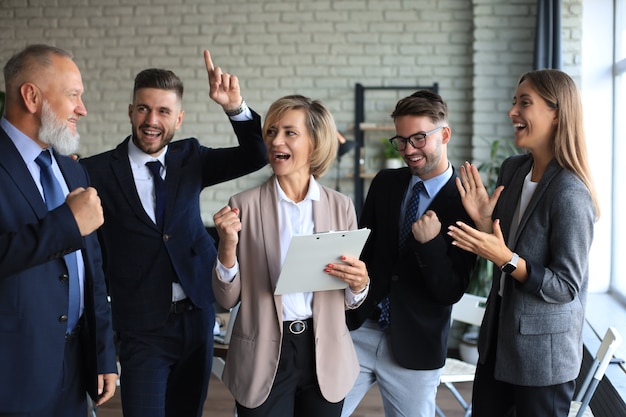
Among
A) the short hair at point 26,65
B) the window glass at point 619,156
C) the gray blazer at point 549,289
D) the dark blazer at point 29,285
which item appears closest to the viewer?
the dark blazer at point 29,285

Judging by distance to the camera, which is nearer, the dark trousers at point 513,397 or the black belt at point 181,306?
the dark trousers at point 513,397

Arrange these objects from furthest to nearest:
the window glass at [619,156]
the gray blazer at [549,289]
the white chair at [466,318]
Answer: the window glass at [619,156] < the white chair at [466,318] < the gray blazer at [549,289]

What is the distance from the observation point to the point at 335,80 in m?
5.79

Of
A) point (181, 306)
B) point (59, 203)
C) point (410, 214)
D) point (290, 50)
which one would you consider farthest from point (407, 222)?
point (290, 50)

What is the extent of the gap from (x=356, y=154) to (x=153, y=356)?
355 centimetres

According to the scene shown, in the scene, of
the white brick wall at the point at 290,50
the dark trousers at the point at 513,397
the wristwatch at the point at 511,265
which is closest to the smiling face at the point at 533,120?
the wristwatch at the point at 511,265

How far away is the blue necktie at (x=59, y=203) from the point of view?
1.97 meters

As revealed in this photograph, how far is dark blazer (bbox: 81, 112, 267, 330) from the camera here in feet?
8.32

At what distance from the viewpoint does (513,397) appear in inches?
88.2

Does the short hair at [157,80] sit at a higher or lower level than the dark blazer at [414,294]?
higher

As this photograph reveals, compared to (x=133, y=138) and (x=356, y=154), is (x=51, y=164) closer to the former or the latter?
(x=133, y=138)

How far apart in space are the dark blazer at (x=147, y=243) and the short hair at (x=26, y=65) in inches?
26.4

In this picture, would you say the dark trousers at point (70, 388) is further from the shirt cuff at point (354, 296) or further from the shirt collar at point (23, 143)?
the shirt cuff at point (354, 296)

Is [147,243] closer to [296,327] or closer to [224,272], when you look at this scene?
[224,272]
